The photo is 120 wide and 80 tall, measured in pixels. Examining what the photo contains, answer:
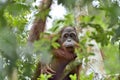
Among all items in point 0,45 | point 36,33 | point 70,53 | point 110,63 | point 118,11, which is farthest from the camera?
point 110,63

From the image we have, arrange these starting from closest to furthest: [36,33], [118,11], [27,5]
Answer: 1. [118,11]
2. [27,5]
3. [36,33]

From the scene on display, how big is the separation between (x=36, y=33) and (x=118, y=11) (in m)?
2.45

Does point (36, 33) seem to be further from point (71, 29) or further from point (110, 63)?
point (110, 63)

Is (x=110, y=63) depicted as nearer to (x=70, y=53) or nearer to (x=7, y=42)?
(x=70, y=53)

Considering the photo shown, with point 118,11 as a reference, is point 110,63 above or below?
below

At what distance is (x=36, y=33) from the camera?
355cm

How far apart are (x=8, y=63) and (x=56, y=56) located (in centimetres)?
314

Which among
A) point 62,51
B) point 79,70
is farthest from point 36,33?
point 79,70

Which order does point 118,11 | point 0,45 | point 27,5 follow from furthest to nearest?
point 27,5, point 118,11, point 0,45

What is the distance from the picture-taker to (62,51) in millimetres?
4082

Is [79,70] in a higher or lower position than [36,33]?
lower

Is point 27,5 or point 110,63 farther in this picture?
point 110,63

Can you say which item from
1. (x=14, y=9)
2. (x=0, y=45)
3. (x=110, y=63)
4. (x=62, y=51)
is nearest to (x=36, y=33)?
(x=62, y=51)

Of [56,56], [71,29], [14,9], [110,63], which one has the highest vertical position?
[14,9]
